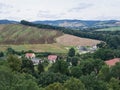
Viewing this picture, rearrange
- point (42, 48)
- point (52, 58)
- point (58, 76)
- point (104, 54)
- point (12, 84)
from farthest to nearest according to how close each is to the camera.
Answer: point (42, 48) → point (52, 58) → point (104, 54) → point (58, 76) → point (12, 84)

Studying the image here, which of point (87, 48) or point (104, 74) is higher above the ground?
point (104, 74)

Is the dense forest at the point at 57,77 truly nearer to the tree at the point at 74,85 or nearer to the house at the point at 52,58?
the tree at the point at 74,85

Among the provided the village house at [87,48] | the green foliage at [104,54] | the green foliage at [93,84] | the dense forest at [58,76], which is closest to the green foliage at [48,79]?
the dense forest at [58,76]

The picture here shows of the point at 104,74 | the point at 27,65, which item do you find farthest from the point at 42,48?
the point at 104,74

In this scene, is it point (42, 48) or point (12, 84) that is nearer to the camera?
point (12, 84)

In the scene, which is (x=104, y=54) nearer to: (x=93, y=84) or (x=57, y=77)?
(x=57, y=77)

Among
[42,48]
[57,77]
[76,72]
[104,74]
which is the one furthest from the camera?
[42,48]

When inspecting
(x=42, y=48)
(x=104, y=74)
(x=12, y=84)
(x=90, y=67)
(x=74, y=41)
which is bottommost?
(x=42, y=48)

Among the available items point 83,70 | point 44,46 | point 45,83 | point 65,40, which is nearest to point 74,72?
point 83,70

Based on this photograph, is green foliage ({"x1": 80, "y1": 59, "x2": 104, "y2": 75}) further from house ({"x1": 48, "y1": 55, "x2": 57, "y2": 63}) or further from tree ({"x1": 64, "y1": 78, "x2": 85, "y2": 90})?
house ({"x1": 48, "y1": 55, "x2": 57, "y2": 63})

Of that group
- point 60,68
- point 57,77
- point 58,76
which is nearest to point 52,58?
point 60,68

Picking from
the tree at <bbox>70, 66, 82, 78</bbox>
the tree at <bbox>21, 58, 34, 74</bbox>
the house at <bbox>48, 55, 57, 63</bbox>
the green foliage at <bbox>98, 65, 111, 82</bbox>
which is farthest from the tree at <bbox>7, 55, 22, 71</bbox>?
the house at <bbox>48, 55, 57, 63</bbox>
